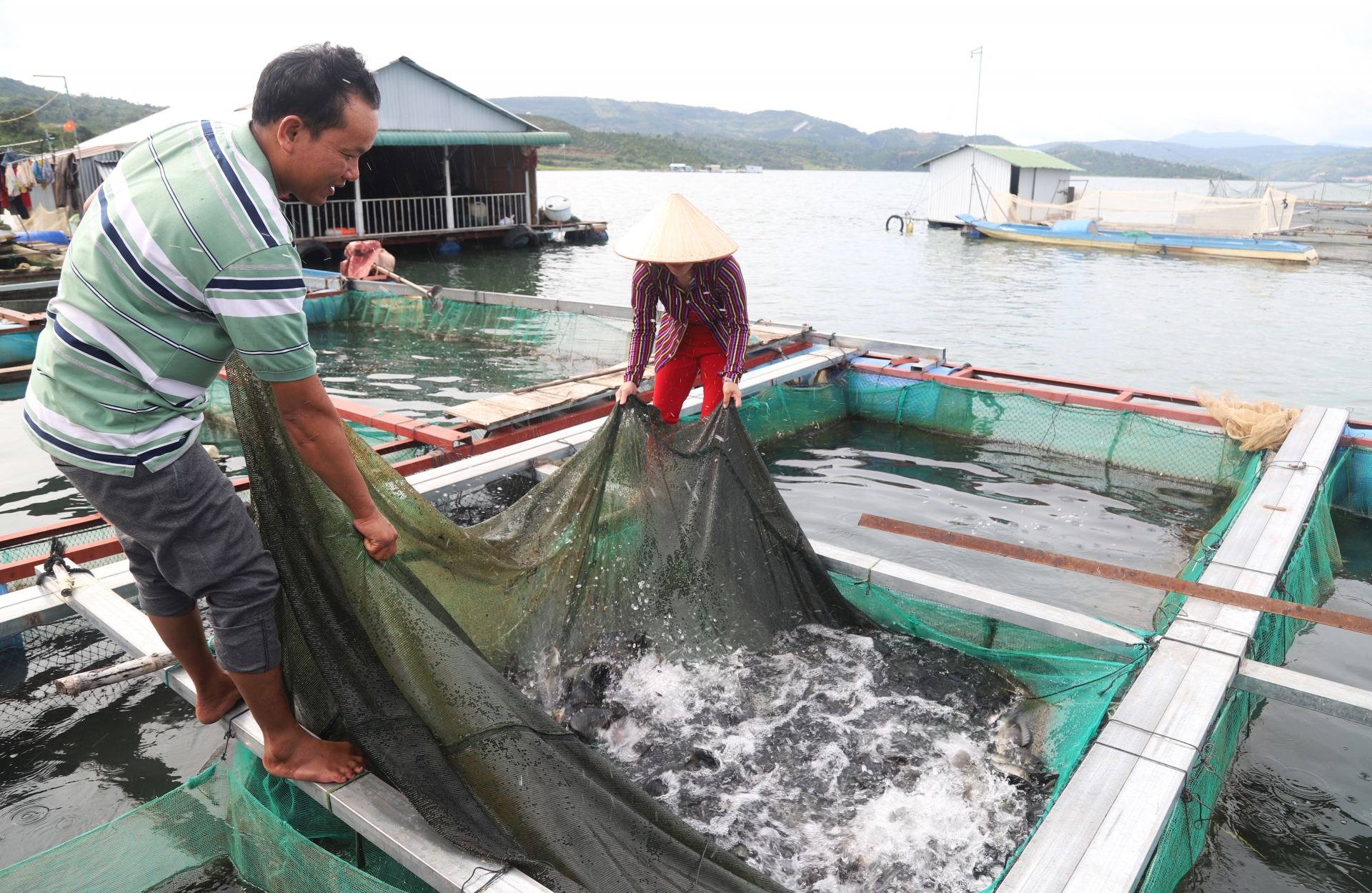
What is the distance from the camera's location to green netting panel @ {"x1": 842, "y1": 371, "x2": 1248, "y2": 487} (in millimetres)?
6184

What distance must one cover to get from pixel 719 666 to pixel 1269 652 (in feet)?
7.92

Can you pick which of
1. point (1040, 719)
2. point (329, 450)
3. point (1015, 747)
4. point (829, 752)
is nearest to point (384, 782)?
point (329, 450)

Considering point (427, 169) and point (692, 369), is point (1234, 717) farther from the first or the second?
point (427, 169)

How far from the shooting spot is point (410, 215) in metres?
22.7

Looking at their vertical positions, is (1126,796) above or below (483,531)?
below

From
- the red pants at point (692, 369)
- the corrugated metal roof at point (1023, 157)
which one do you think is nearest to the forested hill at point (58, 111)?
the corrugated metal roof at point (1023, 157)

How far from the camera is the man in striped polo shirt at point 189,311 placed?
5.67ft

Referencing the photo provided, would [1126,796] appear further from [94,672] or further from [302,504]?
[94,672]

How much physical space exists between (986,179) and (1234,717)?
32.4 metres

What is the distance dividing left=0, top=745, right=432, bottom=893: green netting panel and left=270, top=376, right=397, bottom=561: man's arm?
82 centimetres

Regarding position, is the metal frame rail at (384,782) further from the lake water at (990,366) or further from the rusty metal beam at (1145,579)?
the lake water at (990,366)

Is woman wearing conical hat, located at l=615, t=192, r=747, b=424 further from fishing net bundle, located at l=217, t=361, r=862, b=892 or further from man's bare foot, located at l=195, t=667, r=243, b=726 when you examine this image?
man's bare foot, located at l=195, t=667, r=243, b=726

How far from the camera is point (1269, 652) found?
3664mm

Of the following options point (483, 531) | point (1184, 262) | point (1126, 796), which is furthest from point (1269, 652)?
point (1184, 262)
